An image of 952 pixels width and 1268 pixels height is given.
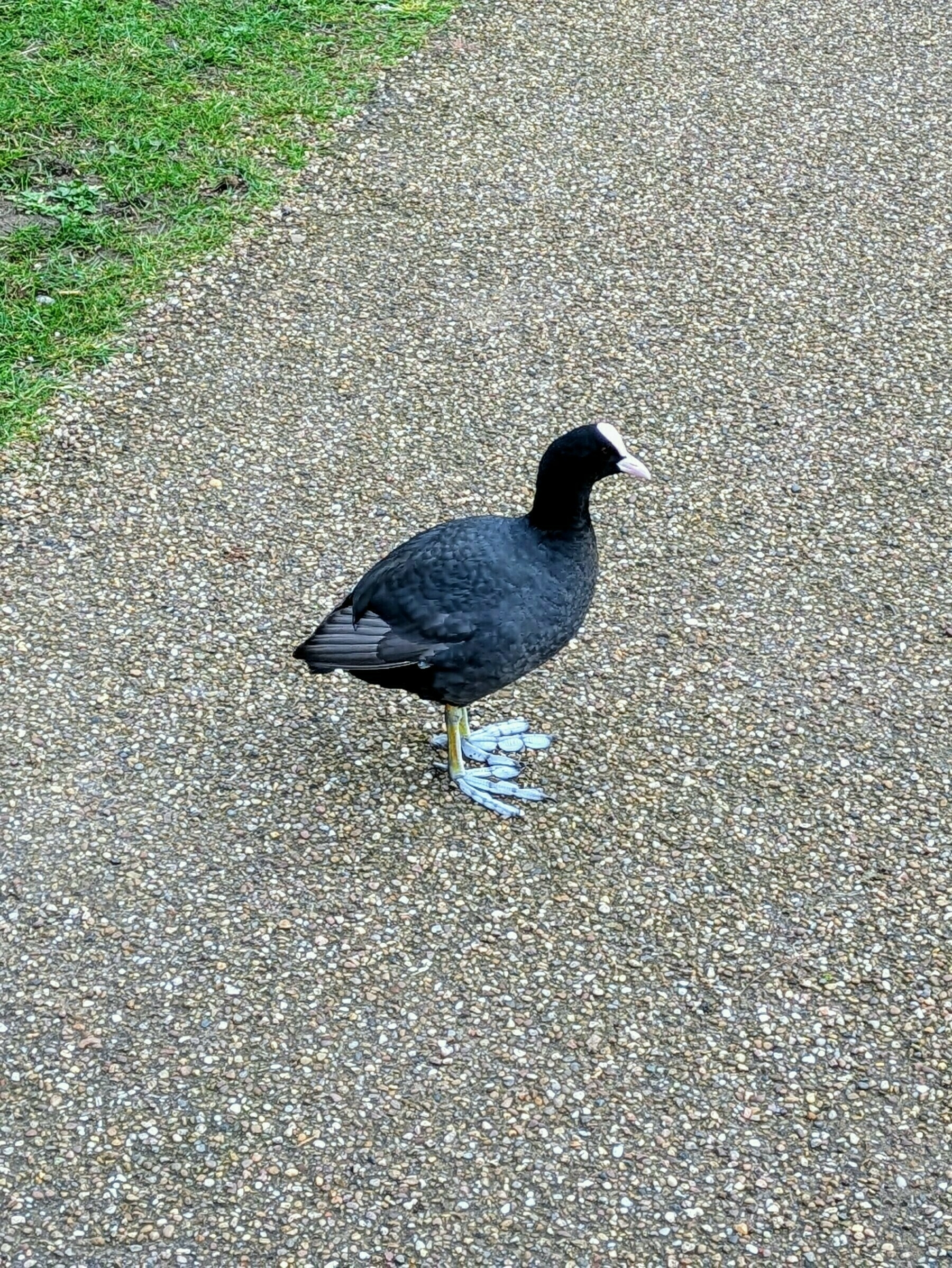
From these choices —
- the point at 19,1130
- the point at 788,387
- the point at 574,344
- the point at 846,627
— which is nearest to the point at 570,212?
the point at 574,344

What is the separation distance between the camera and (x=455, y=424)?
630cm

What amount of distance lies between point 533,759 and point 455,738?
346 millimetres

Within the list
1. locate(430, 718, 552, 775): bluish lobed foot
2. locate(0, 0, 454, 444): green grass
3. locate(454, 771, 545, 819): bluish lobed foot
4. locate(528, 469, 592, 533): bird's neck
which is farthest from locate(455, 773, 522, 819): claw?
locate(0, 0, 454, 444): green grass

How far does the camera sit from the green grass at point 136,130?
22.1 feet

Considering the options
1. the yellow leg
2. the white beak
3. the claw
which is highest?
the white beak

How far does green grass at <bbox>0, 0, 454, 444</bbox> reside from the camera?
6.74 meters

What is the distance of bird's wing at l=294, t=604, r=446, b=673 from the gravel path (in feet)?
1.56

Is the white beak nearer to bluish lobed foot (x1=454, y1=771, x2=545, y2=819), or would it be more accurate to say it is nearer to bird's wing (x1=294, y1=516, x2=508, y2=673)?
bird's wing (x1=294, y1=516, x2=508, y2=673)

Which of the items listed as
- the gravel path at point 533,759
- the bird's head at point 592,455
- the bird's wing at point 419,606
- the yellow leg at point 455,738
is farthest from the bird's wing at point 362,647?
the bird's head at point 592,455

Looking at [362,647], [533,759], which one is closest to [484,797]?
[533,759]

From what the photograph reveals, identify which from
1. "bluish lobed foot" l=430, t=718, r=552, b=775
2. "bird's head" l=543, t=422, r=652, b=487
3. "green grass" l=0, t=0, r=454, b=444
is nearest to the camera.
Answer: "bird's head" l=543, t=422, r=652, b=487

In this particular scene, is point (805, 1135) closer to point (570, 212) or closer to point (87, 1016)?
point (87, 1016)

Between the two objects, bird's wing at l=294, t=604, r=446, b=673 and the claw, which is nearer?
bird's wing at l=294, t=604, r=446, b=673

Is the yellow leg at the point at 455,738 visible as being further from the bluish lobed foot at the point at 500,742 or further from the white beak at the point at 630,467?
the white beak at the point at 630,467
